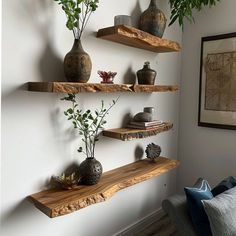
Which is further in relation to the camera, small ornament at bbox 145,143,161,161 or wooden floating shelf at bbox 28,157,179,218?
small ornament at bbox 145,143,161,161

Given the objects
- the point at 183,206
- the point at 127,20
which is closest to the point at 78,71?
the point at 127,20

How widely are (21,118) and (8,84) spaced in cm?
21

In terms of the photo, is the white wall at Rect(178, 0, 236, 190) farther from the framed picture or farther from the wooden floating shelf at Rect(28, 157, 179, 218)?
the wooden floating shelf at Rect(28, 157, 179, 218)

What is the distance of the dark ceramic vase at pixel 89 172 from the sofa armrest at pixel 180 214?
0.50 m

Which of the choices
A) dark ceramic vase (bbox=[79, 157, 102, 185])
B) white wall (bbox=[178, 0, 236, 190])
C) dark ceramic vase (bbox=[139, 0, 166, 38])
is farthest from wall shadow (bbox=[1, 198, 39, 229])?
white wall (bbox=[178, 0, 236, 190])

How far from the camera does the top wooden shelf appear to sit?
1.74 meters

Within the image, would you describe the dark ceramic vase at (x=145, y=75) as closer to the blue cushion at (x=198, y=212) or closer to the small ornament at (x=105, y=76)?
the small ornament at (x=105, y=76)

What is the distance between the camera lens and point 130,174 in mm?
1972

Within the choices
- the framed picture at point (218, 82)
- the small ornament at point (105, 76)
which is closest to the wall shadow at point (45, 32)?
the small ornament at point (105, 76)

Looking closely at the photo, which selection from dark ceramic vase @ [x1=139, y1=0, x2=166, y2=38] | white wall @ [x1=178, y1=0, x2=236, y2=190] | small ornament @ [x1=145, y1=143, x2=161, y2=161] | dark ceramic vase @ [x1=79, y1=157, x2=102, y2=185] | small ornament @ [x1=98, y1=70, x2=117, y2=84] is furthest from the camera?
white wall @ [x1=178, y1=0, x2=236, y2=190]

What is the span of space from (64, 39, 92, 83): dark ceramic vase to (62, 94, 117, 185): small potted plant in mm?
146

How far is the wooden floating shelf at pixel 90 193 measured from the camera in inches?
56.5

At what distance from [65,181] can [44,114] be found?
0.45m

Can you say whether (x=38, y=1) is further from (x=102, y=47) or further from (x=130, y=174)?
(x=130, y=174)
